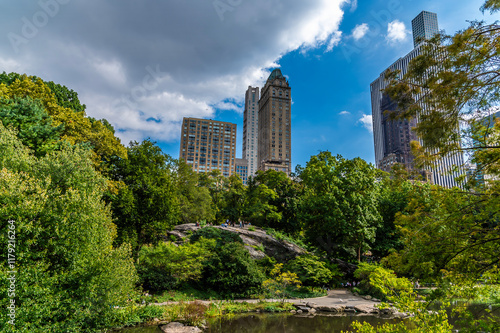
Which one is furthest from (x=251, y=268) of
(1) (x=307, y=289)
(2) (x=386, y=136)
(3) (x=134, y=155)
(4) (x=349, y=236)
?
(2) (x=386, y=136)

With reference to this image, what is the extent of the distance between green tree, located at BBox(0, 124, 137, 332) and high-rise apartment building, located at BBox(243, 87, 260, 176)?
120554 millimetres

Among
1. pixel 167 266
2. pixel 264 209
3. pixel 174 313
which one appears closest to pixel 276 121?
pixel 264 209

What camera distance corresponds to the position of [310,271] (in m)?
19.7

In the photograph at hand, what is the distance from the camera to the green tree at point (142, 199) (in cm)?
1806

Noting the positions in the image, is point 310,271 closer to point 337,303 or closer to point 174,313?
point 337,303

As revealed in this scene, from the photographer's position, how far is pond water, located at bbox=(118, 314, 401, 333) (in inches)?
507

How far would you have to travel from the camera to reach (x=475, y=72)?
16.2ft

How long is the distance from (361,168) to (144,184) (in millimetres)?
19312

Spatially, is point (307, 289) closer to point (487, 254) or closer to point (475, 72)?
point (487, 254)

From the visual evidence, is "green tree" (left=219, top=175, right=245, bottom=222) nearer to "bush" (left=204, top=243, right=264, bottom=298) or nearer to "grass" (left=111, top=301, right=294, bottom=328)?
"bush" (left=204, top=243, right=264, bottom=298)
